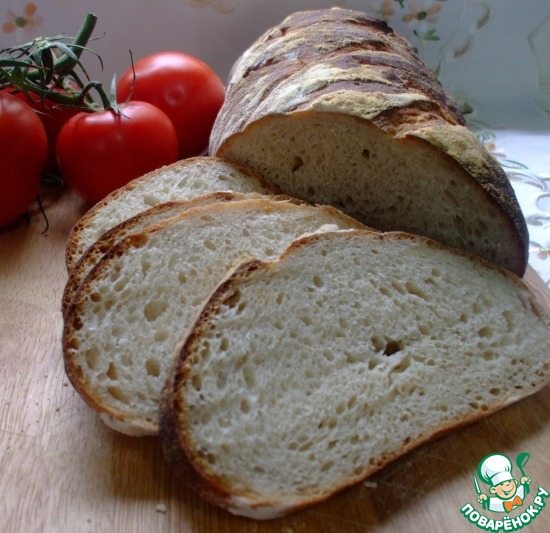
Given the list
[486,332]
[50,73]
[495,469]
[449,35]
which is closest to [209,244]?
[486,332]

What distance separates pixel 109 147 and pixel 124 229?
585mm

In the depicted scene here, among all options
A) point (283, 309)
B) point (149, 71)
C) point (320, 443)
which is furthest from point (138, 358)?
point (149, 71)

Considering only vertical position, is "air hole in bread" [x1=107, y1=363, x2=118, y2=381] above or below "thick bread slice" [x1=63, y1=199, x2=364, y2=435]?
below

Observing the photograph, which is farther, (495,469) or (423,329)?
(423,329)

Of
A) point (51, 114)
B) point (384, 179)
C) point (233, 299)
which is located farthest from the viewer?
point (51, 114)

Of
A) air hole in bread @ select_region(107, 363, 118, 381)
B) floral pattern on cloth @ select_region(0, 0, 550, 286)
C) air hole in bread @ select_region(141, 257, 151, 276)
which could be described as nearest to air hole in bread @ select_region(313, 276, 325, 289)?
air hole in bread @ select_region(141, 257, 151, 276)

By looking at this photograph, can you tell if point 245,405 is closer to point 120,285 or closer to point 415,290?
point 120,285

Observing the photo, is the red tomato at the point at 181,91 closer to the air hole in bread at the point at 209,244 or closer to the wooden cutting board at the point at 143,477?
the air hole in bread at the point at 209,244

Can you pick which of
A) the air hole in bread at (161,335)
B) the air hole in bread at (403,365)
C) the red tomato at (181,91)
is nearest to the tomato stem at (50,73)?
the red tomato at (181,91)

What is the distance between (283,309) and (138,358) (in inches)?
14.4

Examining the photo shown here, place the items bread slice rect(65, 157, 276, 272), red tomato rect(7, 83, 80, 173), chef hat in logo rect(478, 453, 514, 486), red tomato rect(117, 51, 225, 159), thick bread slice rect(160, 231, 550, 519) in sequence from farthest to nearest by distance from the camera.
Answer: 1. red tomato rect(117, 51, 225, 159)
2. red tomato rect(7, 83, 80, 173)
3. bread slice rect(65, 157, 276, 272)
4. chef hat in logo rect(478, 453, 514, 486)
5. thick bread slice rect(160, 231, 550, 519)

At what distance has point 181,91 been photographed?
2.67 meters

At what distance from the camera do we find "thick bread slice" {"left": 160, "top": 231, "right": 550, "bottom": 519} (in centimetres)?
134

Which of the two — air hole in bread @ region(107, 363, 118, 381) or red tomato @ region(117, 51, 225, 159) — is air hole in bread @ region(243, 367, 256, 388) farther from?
red tomato @ region(117, 51, 225, 159)
